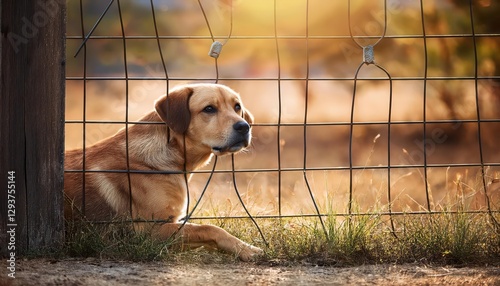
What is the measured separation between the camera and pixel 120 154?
488cm

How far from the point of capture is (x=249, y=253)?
14.5ft

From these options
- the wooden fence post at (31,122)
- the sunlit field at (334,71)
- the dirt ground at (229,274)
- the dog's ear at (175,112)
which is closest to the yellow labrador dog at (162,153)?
the dog's ear at (175,112)

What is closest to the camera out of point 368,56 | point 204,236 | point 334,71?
point 204,236

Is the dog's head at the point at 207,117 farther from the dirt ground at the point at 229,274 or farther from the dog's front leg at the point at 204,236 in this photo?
the dirt ground at the point at 229,274

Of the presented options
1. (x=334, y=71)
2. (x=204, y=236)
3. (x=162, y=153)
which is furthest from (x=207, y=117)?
(x=334, y=71)

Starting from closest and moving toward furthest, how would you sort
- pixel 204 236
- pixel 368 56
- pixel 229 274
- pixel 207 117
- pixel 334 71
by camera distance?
pixel 229 274 < pixel 204 236 < pixel 368 56 < pixel 207 117 < pixel 334 71

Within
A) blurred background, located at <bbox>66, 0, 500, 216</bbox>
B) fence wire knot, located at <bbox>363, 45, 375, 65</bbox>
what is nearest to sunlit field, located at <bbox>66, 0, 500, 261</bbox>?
blurred background, located at <bbox>66, 0, 500, 216</bbox>

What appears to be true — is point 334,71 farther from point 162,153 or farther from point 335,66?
point 162,153

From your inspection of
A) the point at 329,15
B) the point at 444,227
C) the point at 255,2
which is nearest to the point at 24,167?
the point at 444,227

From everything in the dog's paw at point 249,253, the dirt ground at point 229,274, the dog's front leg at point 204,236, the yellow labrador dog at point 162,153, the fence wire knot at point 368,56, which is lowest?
the dirt ground at point 229,274

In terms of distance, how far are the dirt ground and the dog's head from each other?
2.87 ft

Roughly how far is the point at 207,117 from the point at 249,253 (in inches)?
38.0

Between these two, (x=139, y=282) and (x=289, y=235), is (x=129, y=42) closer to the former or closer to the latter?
(x=289, y=235)

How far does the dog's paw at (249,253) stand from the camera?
4.39 metres
